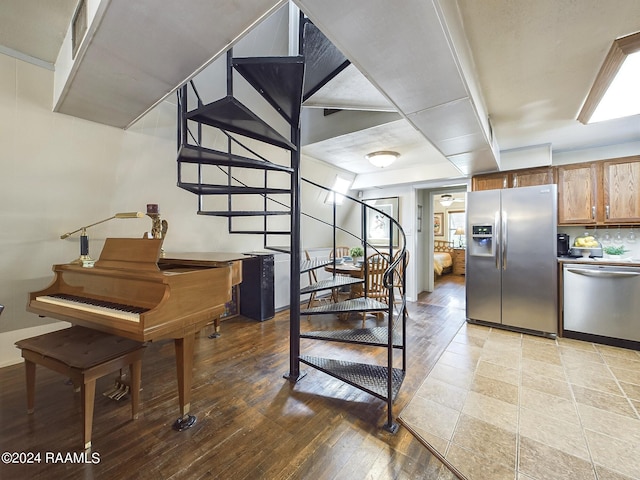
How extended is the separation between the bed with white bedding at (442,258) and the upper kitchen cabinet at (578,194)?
312 centimetres

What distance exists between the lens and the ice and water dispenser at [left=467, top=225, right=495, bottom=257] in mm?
3484

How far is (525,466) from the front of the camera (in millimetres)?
1364

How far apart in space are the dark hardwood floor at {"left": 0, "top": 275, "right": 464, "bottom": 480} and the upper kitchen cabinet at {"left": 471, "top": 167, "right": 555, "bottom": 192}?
2822mm

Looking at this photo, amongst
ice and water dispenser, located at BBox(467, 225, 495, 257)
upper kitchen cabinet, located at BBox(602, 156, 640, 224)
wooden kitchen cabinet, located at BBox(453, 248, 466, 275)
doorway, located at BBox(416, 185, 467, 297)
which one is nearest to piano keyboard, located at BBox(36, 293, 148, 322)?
ice and water dispenser, located at BBox(467, 225, 495, 257)

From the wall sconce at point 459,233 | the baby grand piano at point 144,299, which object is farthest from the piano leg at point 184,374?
the wall sconce at point 459,233

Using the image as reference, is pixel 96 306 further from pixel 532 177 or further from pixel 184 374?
→ pixel 532 177

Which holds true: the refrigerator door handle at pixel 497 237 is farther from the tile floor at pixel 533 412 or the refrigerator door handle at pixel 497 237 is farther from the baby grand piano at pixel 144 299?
the baby grand piano at pixel 144 299

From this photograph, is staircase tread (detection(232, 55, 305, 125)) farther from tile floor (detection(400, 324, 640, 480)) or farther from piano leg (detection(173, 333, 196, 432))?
tile floor (detection(400, 324, 640, 480))

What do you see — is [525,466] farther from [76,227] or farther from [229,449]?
[76,227]

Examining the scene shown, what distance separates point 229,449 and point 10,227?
98.2 inches

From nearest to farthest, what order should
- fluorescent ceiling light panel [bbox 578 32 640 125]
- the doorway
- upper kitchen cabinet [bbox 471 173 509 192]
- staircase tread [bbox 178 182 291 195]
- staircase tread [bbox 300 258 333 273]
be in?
1. fluorescent ceiling light panel [bbox 578 32 640 125]
2. staircase tread [bbox 178 182 291 195]
3. staircase tread [bbox 300 258 333 273]
4. upper kitchen cabinet [bbox 471 173 509 192]
5. the doorway

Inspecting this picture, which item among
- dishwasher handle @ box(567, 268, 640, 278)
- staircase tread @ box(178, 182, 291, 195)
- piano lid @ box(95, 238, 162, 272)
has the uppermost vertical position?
staircase tread @ box(178, 182, 291, 195)

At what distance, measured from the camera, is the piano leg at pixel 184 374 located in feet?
5.20

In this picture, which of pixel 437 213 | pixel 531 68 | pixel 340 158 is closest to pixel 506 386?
pixel 531 68
